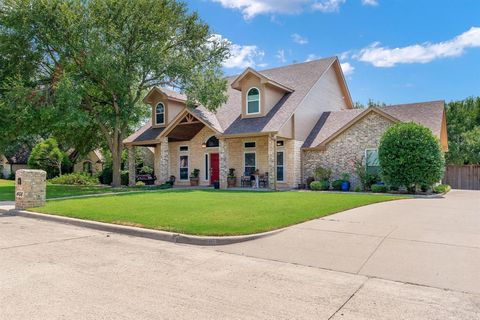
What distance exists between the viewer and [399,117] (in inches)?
850

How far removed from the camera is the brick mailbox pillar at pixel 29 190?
503 inches

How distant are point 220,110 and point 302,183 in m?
8.07

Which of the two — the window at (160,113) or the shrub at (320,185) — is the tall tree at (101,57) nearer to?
the window at (160,113)

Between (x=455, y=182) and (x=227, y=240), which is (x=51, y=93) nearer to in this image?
(x=227, y=240)

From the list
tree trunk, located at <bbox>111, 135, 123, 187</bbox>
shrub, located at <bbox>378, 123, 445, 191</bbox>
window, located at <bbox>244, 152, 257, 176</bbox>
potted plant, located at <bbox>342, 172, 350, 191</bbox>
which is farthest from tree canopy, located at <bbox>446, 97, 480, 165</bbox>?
tree trunk, located at <bbox>111, 135, 123, 187</bbox>

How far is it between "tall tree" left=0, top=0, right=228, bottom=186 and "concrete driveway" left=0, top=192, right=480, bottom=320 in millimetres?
13618

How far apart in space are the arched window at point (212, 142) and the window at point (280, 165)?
4.82 meters

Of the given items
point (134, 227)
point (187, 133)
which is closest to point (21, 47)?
point (187, 133)

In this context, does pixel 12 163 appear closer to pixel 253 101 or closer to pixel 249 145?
pixel 249 145

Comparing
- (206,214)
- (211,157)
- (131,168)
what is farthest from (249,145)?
(206,214)

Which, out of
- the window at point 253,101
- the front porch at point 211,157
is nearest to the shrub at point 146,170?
the front porch at point 211,157

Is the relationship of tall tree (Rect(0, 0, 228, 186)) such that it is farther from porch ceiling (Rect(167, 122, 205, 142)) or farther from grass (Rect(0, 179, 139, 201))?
grass (Rect(0, 179, 139, 201))

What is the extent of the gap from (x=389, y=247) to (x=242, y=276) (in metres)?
3.39

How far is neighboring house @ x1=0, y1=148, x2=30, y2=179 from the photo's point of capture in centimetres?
4813
